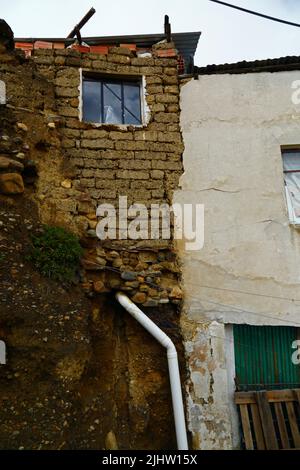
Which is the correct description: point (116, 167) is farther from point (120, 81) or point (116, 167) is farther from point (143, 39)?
point (143, 39)

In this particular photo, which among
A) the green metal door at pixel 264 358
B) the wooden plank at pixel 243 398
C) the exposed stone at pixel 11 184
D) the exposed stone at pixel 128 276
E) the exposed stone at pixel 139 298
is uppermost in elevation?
the exposed stone at pixel 11 184

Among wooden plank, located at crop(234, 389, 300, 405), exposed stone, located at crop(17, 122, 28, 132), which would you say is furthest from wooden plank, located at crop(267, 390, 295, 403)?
exposed stone, located at crop(17, 122, 28, 132)

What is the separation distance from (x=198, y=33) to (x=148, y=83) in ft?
4.54

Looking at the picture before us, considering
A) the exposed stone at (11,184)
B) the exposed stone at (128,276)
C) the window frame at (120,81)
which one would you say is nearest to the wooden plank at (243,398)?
the exposed stone at (128,276)

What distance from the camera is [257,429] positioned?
5.11m

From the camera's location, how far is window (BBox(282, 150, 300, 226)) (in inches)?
239

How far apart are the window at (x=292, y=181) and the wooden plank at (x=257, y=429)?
266 centimetres

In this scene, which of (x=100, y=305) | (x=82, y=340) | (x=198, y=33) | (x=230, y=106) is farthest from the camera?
(x=198, y=33)

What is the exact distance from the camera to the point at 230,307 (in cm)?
558

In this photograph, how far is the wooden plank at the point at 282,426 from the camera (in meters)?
5.04

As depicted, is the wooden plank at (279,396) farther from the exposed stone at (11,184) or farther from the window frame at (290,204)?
the exposed stone at (11,184)

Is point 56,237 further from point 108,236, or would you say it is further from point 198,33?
point 198,33

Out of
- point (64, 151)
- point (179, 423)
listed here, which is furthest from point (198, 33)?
point (179, 423)

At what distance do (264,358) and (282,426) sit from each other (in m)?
0.86
